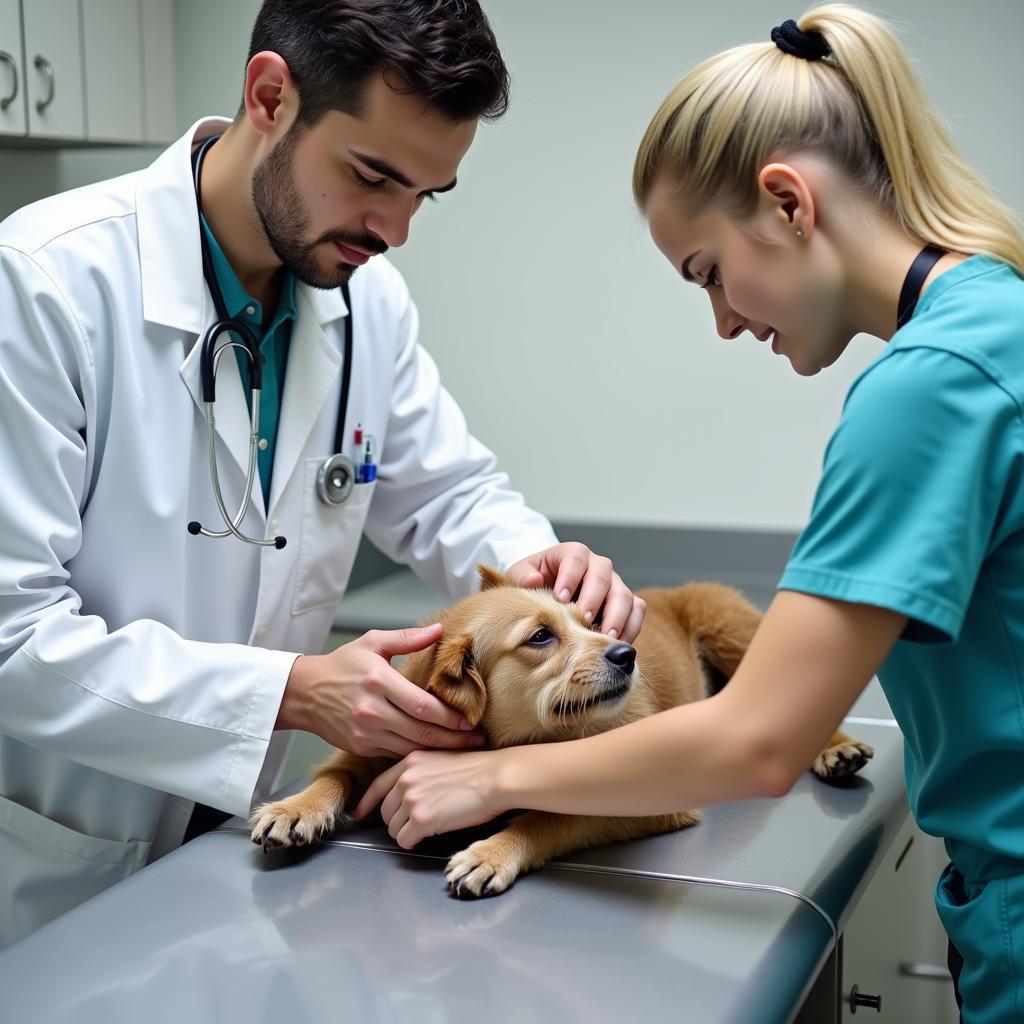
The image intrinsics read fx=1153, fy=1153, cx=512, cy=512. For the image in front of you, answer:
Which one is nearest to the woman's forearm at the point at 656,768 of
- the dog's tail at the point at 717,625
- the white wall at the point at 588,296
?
the dog's tail at the point at 717,625

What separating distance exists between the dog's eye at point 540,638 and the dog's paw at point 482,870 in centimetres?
26

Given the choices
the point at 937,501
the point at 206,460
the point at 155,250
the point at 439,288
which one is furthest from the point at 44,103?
the point at 937,501

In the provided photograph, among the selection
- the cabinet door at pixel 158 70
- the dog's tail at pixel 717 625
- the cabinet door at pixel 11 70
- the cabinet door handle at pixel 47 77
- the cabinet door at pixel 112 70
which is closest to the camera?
the dog's tail at pixel 717 625

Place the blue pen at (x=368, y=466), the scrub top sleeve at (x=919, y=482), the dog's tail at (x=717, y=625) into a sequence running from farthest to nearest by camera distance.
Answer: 1. the dog's tail at (x=717, y=625)
2. the blue pen at (x=368, y=466)
3. the scrub top sleeve at (x=919, y=482)

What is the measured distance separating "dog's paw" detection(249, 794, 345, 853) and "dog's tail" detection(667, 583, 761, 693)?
2.45 ft

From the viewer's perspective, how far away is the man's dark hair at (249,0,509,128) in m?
1.33

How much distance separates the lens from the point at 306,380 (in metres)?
1.59

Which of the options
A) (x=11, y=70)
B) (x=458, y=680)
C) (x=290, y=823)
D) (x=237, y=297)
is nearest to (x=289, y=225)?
(x=237, y=297)

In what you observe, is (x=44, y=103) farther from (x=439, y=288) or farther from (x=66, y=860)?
(x=66, y=860)

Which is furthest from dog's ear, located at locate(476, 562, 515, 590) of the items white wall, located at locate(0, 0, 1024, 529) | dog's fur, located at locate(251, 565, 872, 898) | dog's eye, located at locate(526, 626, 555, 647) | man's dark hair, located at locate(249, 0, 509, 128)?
white wall, located at locate(0, 0, 1024, 529)

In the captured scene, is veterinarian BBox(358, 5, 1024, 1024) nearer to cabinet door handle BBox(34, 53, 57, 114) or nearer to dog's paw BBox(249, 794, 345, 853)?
dog's paw BBox(249, 794, 345, 853)

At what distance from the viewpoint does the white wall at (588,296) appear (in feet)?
8.27

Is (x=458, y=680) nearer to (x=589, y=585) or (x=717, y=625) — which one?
(x=589, y=585)

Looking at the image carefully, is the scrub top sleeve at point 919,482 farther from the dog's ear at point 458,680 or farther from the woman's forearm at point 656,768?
the dog's ear at point 458,680
